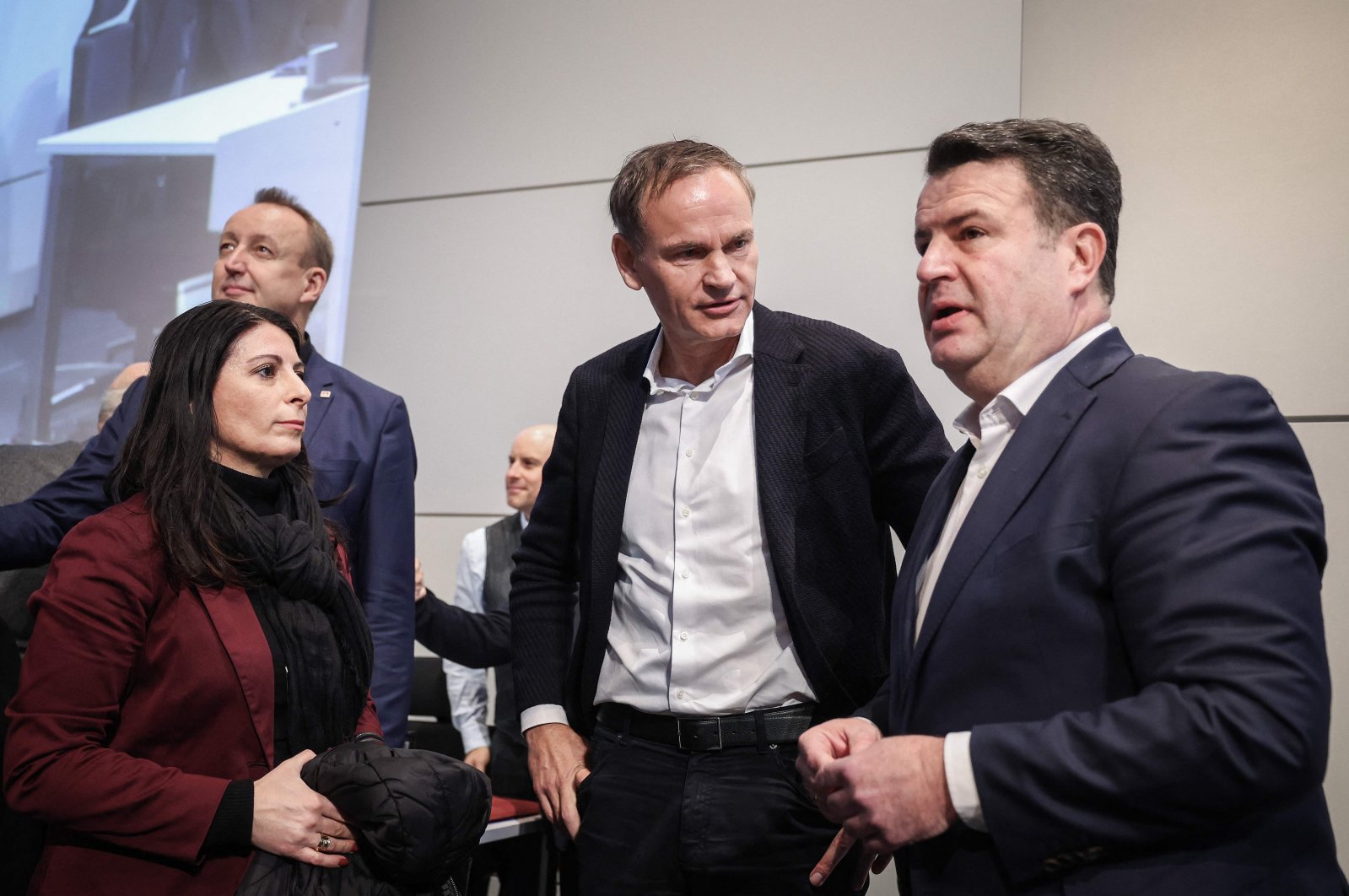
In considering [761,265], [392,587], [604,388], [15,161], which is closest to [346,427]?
[392,587]

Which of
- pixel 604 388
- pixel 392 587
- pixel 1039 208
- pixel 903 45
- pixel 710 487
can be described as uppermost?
pixel 903 45

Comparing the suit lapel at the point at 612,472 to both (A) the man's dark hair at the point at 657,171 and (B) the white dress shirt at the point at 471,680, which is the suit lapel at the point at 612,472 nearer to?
(A) the man's dark hair at the point at 657,171

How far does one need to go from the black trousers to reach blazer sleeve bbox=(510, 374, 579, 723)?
36 cm

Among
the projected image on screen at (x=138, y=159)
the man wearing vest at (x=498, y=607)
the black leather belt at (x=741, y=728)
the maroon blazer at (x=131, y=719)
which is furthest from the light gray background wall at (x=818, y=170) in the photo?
the maroon blazer at (x=131, y=719)

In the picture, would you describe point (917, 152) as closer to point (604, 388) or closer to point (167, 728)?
point (604, 388)

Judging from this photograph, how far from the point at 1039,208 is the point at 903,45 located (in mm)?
2433

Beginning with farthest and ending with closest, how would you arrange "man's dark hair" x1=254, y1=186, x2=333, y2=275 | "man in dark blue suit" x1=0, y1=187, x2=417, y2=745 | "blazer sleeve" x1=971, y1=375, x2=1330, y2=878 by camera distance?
"man's dark hair" x1=254, y1=186, x2=333, y2=275
"man in dark blue suit" x1=0, y1=187, x2=417, y2=745
"blazer sleeve" x1=971, y1=375, x2=1330, y2=878

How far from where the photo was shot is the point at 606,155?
3.98m

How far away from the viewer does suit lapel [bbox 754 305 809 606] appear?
1764 millimetres

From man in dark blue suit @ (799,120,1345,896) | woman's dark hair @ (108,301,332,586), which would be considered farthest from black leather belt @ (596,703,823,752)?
woman's dark hair @ (108,301,332,586)

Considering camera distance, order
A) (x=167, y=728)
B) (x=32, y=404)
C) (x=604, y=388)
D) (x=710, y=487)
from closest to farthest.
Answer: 1. (x=167, y=728)
2. (x=710, y=487)
3. (x=604, y=388)
4. (x=32, y=404)

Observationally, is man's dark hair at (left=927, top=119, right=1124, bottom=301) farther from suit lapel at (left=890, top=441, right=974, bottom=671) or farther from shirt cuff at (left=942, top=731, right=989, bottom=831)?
shirt cuff at (left=942, top=731, right=989, bottom=831)

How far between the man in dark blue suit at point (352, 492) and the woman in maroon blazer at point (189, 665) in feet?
1.24

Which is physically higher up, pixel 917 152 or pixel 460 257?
pixel 917 152
